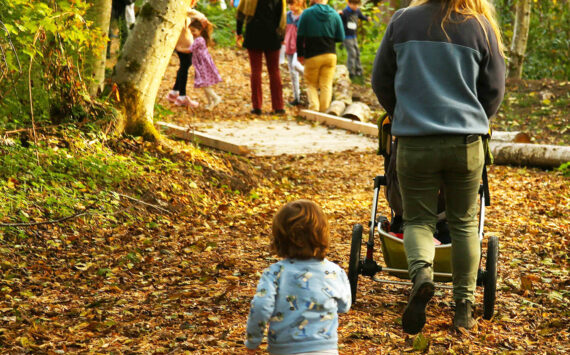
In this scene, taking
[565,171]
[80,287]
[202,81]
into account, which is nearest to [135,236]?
[80,287]

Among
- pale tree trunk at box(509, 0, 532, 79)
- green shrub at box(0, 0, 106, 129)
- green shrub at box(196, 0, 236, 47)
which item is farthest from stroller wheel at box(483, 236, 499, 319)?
green shrub at box(196, 0, 236, 47)

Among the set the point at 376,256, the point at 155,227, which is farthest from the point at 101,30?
the point at 376,256

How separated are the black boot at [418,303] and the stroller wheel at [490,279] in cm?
64

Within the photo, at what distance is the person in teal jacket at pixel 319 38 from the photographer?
1249cm

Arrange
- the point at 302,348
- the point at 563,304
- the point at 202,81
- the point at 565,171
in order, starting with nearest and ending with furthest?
the point at 302,348
the point at 563,304
the point at 565,171
the point at 202,81

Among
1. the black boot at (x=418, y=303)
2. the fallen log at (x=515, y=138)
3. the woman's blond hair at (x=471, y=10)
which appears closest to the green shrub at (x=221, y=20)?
the fallen log at (x=515, y=138)

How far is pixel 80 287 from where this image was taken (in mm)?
4848

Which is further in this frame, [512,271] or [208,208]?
[208,208]

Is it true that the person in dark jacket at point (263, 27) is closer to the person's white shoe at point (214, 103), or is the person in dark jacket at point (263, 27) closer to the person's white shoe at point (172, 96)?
the person's white shoe at point (214, 103)

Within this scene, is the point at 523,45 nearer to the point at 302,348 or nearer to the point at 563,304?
the point at 563,304

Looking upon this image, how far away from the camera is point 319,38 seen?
12539 mm

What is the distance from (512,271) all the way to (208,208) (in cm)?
302

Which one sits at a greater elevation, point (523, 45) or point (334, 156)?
point (523, 45)

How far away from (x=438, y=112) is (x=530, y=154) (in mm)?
6766
